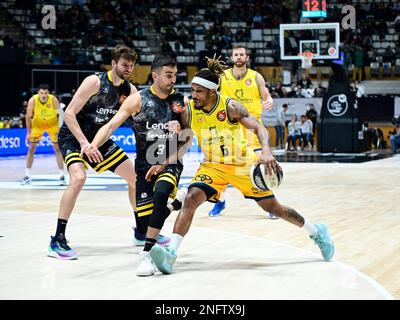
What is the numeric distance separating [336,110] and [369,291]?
16777mm

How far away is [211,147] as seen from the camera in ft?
23.1

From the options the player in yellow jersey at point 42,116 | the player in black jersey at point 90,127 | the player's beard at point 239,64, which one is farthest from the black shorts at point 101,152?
the player in yellow jersey at point 42,116

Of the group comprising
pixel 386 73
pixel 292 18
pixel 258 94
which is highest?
pixel 292 18

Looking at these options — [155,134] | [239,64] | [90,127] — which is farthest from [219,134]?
[239,64]

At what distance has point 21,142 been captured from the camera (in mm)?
22641

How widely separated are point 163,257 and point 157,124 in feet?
4.34

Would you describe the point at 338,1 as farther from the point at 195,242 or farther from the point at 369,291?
the point at 369,291

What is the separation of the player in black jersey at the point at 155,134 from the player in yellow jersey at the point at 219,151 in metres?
0.17

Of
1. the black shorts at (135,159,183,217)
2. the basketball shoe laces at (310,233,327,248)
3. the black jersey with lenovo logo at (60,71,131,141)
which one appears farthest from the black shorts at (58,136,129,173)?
the basketball shoe laces at (310,233,327,248)

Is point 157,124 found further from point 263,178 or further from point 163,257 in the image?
point 163,257

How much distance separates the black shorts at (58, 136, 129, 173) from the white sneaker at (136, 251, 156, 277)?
1488mm

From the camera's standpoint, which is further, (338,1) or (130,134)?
(338,1)
